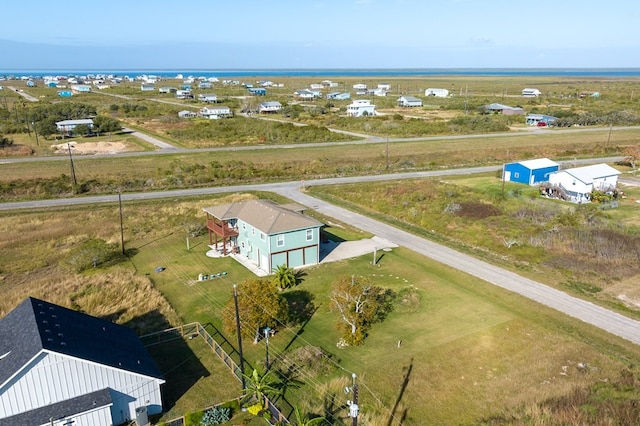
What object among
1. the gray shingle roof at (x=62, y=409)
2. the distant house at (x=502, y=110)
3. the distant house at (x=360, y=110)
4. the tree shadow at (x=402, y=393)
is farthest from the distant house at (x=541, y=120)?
the gray shingle roof at (x=62, y=409)

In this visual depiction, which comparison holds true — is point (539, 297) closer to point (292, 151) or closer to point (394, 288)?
point (394, 288)

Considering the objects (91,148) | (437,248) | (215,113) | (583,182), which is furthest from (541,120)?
(91,148)

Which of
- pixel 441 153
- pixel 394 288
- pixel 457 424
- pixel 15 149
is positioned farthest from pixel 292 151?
pixel 457 424

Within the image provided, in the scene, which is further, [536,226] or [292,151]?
[292,151]

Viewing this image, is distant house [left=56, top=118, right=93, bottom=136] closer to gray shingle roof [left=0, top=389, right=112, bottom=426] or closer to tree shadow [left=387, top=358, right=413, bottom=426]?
gray shingle roof [left=0, top=389, right=112, bottom=426]

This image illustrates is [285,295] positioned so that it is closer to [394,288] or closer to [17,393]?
[394,288]

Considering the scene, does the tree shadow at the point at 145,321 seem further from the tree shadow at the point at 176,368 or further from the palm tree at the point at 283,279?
the palm tree at the point at 283,279

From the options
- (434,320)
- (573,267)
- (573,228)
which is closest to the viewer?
(434,320)

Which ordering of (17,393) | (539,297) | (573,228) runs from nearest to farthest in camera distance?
(17,393), (539,297), (573,228)

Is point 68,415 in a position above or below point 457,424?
above
